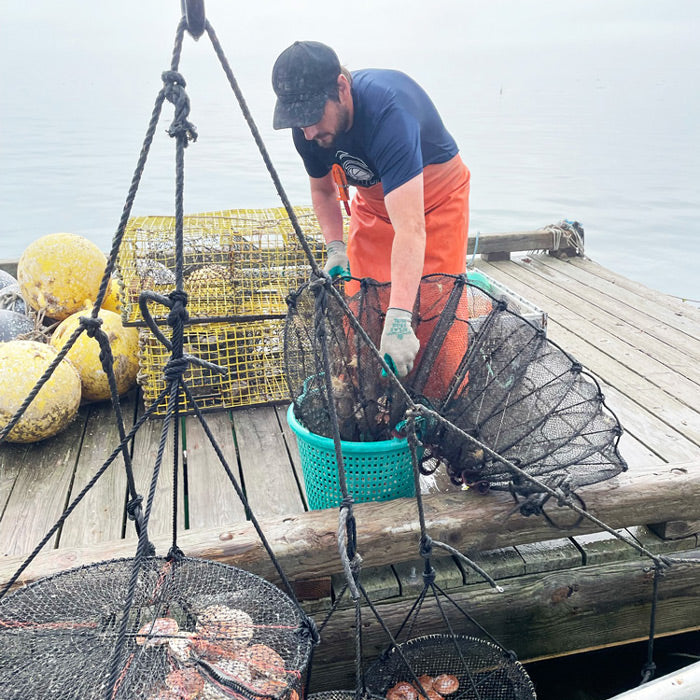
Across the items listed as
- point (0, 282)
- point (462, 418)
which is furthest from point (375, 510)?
point (0, 282)

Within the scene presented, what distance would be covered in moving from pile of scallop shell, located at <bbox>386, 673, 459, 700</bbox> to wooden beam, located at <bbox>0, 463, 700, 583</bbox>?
0.49 metres

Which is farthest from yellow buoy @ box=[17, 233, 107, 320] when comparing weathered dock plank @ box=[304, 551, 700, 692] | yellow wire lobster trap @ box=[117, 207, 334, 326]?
weathered dock plank @ box=[304, 551, 700, 692]

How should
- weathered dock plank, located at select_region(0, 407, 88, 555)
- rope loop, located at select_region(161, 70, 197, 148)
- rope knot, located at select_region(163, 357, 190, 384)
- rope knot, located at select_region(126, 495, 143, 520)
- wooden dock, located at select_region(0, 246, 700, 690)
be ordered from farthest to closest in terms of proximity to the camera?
weathered dock plank, located at select_region(0, 407, 88, 555) < wooden dock, located at select_region(0, 246, 700, 690) < rope knot, located at select_region(126, 495, 143, 520) < rope knot, located at select_region(163, 357, 190, 384) < rope loop, located at select_region(161, 70, 197, 148)

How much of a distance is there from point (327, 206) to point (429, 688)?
7.42ft

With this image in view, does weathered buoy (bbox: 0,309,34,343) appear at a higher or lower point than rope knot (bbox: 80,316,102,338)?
lower

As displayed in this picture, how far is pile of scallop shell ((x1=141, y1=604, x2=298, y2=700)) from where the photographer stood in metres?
1.54

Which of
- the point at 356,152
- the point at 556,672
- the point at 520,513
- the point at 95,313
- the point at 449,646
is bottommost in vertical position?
the point at 556,672

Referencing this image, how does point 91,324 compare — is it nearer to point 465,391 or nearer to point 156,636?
point 156,636

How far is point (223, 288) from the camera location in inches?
151

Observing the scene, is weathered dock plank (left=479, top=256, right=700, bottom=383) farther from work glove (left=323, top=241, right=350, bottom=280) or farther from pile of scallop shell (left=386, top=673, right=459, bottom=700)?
pile of scallop shell (left=386, top=673, right=459, bottom=700)

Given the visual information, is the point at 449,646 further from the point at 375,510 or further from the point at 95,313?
the point at 95,313

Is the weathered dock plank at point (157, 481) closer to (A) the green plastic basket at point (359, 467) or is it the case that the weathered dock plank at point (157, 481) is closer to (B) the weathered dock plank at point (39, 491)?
(B) the weathered dock plank at point (39, 491)

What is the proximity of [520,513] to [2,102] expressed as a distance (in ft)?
183

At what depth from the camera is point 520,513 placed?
7.95ft
